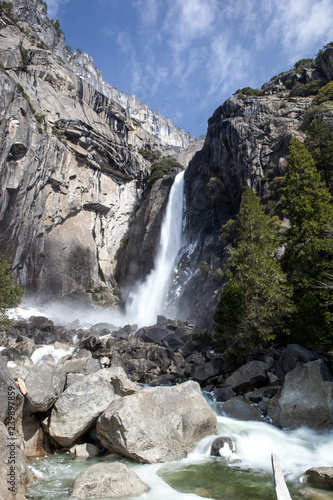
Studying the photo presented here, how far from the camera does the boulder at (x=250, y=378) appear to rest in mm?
11914

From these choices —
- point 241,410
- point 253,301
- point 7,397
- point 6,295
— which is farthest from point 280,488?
point 6,295

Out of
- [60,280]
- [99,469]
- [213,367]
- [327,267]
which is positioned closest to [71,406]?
Answer: [99,469]

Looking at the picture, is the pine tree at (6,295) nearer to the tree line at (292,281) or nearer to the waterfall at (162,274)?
the tree line at (292,281)

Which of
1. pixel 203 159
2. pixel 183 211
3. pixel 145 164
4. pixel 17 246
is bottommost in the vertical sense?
pixel 17 246

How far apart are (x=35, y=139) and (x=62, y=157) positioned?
599 cm

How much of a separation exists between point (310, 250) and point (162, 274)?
109ft

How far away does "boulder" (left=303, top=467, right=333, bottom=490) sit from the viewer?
5824 millimetres

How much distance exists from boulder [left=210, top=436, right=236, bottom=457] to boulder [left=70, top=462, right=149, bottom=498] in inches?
93.0

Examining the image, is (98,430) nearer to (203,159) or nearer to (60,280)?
(60,280)

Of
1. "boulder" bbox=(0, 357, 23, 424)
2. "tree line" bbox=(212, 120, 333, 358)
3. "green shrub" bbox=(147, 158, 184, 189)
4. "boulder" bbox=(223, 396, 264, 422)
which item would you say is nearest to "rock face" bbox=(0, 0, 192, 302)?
"green shrub" bbox=(147, 158, 184, 189)

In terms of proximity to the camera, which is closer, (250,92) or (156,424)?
(156,424)

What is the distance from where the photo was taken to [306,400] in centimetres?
912

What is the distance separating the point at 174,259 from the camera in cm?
4569

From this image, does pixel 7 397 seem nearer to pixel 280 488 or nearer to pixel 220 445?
pixel 220 445
